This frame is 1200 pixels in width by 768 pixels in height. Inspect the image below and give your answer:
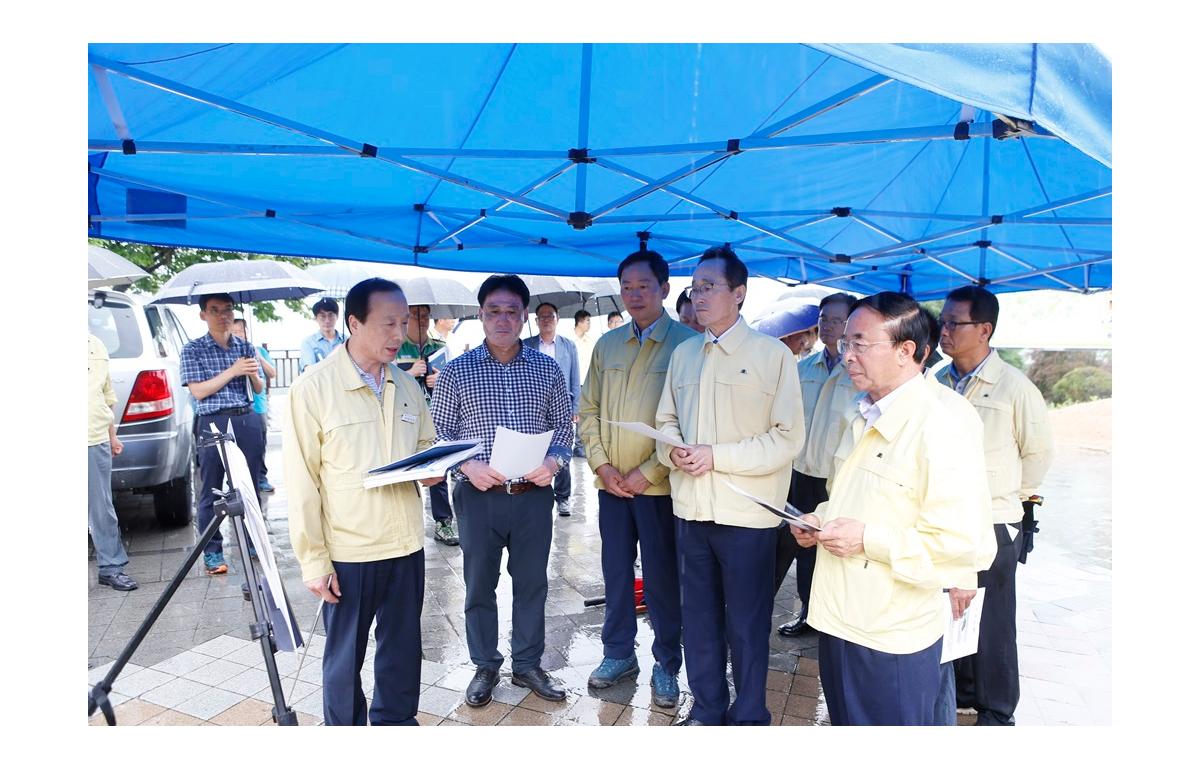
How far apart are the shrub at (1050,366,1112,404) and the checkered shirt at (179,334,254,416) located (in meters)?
17.3

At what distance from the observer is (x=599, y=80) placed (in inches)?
116

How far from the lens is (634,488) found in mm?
3273

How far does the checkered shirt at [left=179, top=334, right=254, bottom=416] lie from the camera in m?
4.83

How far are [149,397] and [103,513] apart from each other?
3.52 feet

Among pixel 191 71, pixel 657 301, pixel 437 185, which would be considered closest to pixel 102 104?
pixel 191 71

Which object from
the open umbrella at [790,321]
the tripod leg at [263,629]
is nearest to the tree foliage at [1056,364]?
the open umbrella at [790,321]

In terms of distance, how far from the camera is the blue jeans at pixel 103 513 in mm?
4461

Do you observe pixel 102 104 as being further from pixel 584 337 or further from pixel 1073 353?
pixel 1073 353

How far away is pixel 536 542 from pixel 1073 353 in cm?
1757

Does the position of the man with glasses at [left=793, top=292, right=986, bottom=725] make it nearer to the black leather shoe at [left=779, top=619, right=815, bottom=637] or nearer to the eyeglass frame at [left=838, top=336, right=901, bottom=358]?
the eyeglass frame at [left=838, top=336, right=901, bottom=358]

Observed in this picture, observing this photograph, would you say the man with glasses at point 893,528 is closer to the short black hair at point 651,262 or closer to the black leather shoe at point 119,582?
the short black hair at point 651,262

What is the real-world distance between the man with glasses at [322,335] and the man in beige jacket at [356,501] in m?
4.98

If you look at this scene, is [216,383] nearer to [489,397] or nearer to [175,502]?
[175,502]

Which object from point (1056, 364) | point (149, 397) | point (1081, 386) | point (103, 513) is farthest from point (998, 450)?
point (1056, 364)
